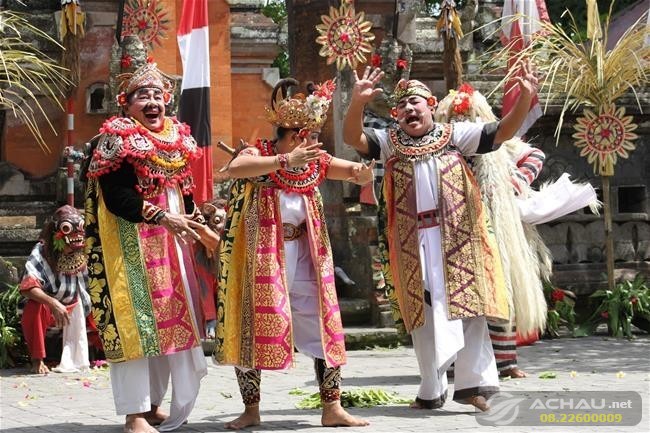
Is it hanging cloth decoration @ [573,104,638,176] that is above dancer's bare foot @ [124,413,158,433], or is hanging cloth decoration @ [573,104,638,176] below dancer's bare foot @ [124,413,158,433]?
above

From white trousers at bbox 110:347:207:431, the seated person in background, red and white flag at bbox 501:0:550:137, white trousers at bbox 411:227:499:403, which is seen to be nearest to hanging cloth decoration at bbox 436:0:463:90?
red and white flag at bbox 501:0:550:137

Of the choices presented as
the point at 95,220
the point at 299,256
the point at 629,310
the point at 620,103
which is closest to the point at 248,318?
the point at 299,256

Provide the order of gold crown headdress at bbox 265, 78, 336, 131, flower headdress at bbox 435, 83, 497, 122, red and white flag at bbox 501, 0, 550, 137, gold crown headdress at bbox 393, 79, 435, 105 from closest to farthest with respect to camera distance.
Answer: gold crown headdress at bbox 265, 78, 336, 131
gold crown headdress at bbox 393, 79, 435, 105
flower headdress at bbox 435, 83, 497, 122
red and white flag at bbox 501, 0, 550, 137

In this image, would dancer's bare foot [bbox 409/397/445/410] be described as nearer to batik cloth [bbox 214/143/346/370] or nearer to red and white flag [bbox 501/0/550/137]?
batik cloth [bbox 214/143/346/370]

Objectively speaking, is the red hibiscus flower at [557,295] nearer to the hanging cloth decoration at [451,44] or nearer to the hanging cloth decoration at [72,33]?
the hanging cloth decoration at [451,44]

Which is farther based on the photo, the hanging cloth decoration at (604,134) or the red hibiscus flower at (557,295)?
the red hibiscus flower at (557,295)

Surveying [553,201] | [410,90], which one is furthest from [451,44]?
[410,90]

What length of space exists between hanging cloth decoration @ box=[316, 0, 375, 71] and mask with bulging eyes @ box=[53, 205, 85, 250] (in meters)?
3.62

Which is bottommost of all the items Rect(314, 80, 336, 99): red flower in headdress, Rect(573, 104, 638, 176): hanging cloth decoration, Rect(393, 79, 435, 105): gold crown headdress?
Rect(314, 80, 336, 99): red flower in headdress

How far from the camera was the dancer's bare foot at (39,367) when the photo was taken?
10.7 m

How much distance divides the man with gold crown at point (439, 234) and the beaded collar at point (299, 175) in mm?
437

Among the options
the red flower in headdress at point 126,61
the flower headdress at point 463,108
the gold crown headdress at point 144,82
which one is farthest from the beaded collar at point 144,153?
the red flower in headdress at point 126,61

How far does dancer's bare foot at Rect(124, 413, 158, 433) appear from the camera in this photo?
278 inches

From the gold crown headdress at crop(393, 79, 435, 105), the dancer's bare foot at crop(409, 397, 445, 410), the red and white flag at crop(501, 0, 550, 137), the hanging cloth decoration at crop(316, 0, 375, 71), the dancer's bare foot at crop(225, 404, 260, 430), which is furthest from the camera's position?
the hanging cloth decoration at crop(316, 0, 375, 71)
